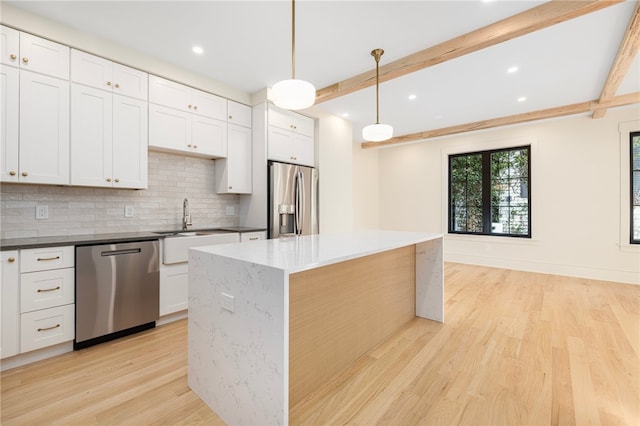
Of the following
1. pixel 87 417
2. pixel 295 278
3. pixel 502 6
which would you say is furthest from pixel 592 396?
pixel 87 417

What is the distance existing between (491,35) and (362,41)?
107 centimetres

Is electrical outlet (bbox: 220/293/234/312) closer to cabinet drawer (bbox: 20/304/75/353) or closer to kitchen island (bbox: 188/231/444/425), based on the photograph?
kitchen island (bbox: 188/231/444/425)

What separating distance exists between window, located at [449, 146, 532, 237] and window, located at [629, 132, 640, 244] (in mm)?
1253

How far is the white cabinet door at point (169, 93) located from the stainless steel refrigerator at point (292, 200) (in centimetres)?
118

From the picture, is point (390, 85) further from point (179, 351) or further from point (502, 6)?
point (179, 351)

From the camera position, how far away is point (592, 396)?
1.76 m

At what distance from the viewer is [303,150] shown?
4262mm

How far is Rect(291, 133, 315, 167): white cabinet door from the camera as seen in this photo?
163 inches

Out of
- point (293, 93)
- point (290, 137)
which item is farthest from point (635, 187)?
point (293, 93)

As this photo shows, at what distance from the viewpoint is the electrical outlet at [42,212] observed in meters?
2.54

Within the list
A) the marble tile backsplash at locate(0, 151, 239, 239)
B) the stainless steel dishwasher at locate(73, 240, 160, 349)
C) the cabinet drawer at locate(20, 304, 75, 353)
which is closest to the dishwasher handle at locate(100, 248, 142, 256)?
the stainless steel dishwasher at locate(73, 240, 160, 349)

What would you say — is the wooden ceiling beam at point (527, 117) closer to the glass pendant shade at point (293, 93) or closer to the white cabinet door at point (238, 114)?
the white cabinet door at point (238, 114)

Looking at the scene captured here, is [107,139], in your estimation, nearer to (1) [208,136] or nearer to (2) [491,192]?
(1) [208,136]

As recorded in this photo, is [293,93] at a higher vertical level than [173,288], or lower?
higher
